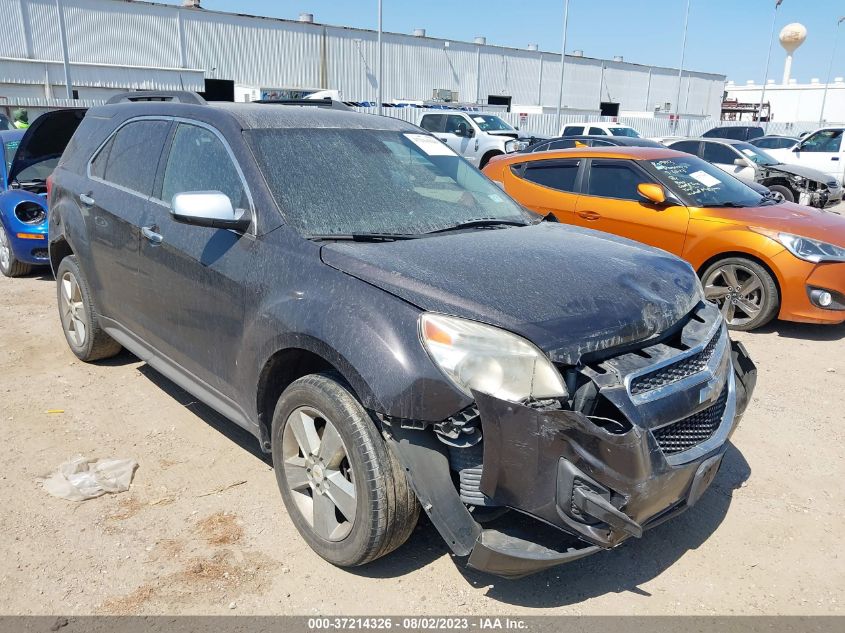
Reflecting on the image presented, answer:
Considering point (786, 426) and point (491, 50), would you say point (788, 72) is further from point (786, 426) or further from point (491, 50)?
point (786, 426)

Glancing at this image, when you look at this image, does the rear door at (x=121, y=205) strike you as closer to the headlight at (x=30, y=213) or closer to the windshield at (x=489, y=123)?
the headlight at (x=30, y=213)

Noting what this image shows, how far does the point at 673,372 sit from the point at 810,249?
4.10 metres

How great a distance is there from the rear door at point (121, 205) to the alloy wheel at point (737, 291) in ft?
16.0

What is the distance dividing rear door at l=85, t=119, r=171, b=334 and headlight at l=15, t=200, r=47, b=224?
11.2 ft

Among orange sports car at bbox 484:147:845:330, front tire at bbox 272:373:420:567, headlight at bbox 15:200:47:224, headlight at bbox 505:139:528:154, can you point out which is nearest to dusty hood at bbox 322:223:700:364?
front tire at bbox 272:373:420:567

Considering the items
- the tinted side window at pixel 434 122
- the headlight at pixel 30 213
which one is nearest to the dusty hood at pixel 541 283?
the headlight at pixel 30 213

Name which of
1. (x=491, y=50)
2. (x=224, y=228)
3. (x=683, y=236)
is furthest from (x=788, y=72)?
(x=224, y=228)

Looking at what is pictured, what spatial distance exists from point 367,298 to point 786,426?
A: 3.14 meters

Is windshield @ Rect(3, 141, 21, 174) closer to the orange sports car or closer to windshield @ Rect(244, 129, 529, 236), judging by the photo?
the orange sports car

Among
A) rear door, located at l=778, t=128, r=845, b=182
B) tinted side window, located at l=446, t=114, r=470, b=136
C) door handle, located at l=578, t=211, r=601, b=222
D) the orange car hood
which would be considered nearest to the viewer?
the orange car hood

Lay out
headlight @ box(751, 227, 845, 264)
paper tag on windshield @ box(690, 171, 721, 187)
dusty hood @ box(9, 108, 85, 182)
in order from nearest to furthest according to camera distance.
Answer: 1. headlight @ box(751, 227, 845, 264)
2. paper tag on windshield @ box(690, 171, 721, 187)
3. dusty hood @ box(9, 108, 85, 182)

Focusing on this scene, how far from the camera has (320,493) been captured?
2.81 metres

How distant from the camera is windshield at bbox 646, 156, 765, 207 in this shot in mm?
6555

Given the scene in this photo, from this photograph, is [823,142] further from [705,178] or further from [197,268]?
[197,268]
